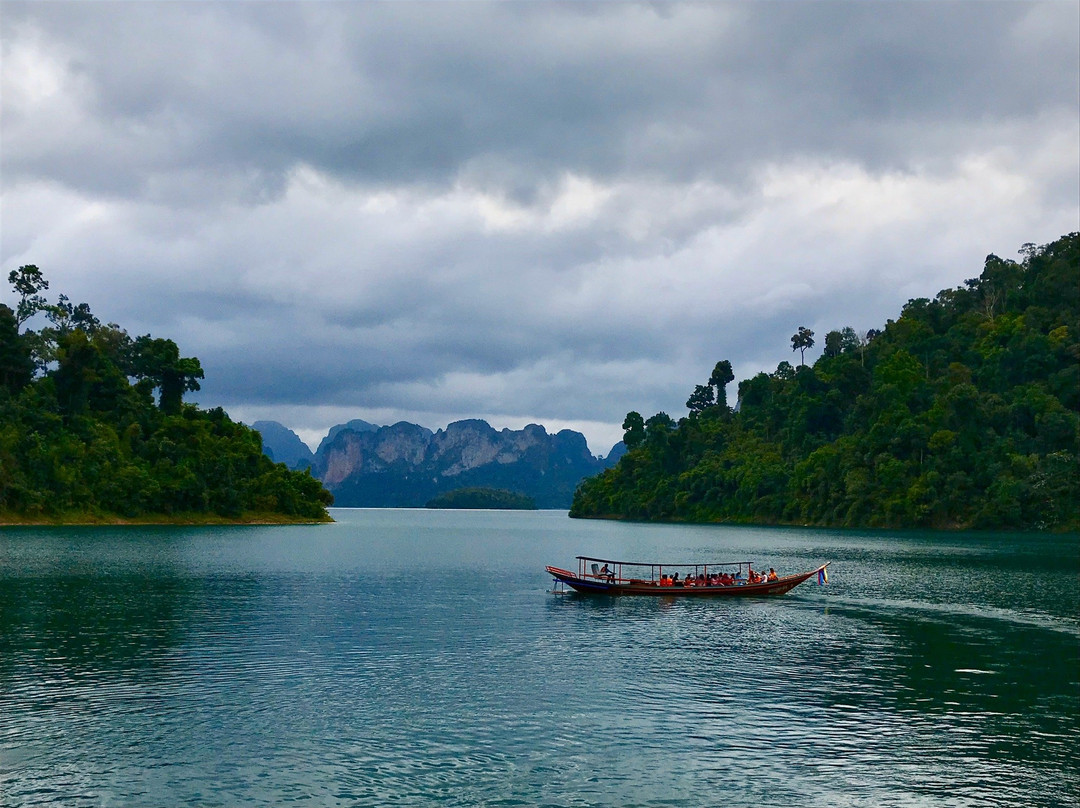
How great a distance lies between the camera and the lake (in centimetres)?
2944

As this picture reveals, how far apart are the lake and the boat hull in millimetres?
1529

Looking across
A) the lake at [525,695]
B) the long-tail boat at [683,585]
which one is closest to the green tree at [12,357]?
the lake at [525,695]

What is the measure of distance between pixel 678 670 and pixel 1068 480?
165 meters

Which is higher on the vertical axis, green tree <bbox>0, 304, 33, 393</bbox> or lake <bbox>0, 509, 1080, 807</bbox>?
green tree <bbox>0, 304, 33, 393</bbox>

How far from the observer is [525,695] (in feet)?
136

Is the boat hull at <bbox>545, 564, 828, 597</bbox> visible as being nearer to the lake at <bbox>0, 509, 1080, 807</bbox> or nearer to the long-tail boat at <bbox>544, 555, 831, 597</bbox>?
the long-tail boat at <bbox>544, 555, 831, 597</bbox>

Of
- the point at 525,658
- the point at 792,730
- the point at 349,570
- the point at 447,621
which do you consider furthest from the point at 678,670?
the point at 349,570

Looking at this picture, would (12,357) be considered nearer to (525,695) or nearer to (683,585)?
(683,585)

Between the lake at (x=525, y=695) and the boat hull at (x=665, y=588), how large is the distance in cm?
153

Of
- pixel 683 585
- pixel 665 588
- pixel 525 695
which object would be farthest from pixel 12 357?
pixel 525 695

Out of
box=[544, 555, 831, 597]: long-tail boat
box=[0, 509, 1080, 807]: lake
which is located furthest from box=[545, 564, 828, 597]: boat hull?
box=[0, 509, 1080, 807]: lake

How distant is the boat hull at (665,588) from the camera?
8181cm

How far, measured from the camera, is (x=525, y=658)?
50.7 m

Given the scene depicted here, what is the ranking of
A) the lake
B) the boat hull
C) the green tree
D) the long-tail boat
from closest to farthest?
the lake, the boat hull, the long-tail boat, the green tree
